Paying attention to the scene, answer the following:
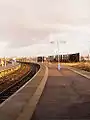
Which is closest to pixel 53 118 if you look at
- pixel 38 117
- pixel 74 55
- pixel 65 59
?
pixel 38 117

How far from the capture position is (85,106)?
43.9 ft

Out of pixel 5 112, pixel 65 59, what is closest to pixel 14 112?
pixel 5 112

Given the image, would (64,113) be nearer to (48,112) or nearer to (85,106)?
(48,112)

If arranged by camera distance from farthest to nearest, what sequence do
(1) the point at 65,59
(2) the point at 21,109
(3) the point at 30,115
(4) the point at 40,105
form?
(1) the point at 65,59 → (4) the point at 40,105 → (2) the point at 21,109 → (3) the point at 30,115

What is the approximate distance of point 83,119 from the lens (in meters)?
10.2

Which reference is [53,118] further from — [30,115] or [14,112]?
[14,112]

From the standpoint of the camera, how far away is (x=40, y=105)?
13.9m

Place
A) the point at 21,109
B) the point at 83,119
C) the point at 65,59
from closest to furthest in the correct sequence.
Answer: the point at 83,119 → the point at 21,109 → the point at 65,59

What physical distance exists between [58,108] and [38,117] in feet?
7.29

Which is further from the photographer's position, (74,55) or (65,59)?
(65,59)

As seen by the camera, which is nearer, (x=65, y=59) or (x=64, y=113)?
(x=64, y=113)

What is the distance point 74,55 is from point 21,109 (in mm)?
133855

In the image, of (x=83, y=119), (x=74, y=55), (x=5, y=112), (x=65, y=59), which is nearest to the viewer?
(x=83, y=119)

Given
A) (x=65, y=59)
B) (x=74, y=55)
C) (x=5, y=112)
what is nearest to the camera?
(x=5, y=112)
